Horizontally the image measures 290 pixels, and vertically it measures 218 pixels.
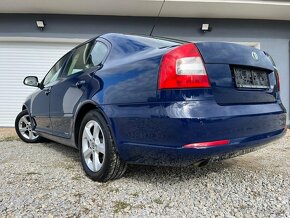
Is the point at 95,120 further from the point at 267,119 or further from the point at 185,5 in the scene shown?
the point at 185,5

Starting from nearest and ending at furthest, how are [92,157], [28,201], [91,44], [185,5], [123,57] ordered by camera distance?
[28,201], [123,57], [92,157], [91,44], [185,5]

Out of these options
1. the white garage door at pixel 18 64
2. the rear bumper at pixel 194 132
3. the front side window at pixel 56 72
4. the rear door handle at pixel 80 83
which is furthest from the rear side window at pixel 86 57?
the white garage door at pixel 18 64

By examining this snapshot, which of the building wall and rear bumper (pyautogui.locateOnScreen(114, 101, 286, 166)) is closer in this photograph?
rear bumper (pyautogui.locateOnScreen(114, 101, 286, 166))

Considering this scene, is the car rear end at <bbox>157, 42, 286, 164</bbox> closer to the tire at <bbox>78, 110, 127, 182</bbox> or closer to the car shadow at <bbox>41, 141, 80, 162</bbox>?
the tire at <bbox>78, 110, 127, 182</bbox>

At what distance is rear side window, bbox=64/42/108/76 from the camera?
132 inches

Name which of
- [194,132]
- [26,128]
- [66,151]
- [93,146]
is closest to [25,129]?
[26,128]

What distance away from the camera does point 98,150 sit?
301 centimetres

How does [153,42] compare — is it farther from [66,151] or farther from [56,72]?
[66,151]

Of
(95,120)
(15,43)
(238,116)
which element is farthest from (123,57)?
(15,43)

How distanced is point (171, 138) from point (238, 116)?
1.80 feet

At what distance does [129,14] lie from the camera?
8.48 metres

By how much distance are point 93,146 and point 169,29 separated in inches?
245

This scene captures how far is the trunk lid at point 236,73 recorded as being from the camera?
2422 mm

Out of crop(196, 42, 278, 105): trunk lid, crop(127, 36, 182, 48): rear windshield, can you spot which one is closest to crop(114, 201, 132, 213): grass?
crop(196, 42, 278, 105): trunk lid
